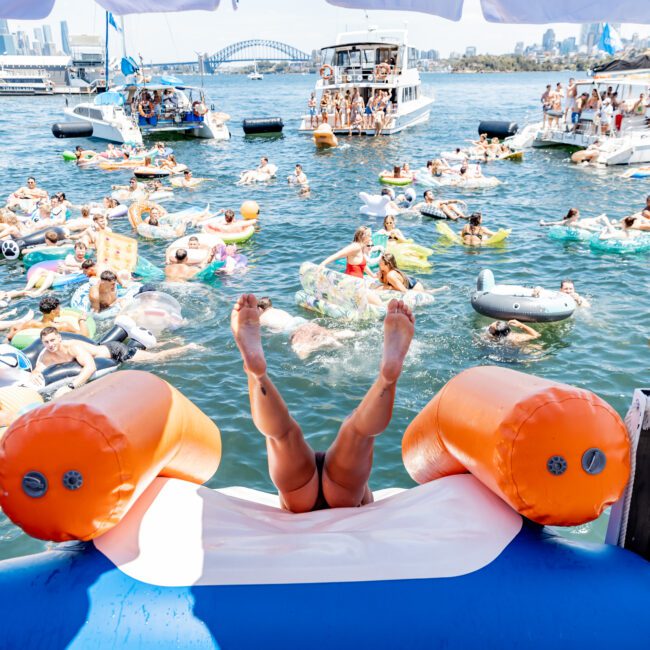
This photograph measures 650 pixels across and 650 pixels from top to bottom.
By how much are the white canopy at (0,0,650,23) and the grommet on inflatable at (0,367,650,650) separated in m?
1.63

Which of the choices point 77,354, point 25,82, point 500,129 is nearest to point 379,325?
point 77,354

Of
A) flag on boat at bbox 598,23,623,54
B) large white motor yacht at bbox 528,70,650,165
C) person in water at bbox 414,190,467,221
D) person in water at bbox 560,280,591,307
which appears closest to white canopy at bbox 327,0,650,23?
person in water at bbox 560,280,591,307

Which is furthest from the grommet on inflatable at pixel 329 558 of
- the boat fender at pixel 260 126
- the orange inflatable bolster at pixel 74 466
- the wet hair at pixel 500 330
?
the boat fender at pixel 260 126

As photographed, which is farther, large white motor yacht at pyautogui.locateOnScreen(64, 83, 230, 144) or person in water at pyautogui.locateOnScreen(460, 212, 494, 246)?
large white motor yacht at pyautogui.locateOnScreen(64, 83, 230, 144)

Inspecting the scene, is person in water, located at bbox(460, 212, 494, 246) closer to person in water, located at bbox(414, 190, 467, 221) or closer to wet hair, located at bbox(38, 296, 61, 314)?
person in water, located at bbox(414, 190, 467, 221)

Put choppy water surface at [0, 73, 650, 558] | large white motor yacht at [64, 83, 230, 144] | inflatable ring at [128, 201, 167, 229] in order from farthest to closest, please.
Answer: large white motor yacht at [64, 83, 230, 144]
inflatable ring at [128, 201, 167, 229]
choppy water surface at [0, 73, 650, 558]

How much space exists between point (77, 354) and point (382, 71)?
26871 millimetres

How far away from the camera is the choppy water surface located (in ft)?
22.2

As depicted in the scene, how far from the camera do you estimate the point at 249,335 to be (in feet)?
10.1

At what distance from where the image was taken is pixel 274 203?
683 inches

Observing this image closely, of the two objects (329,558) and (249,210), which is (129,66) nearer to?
(249,210)

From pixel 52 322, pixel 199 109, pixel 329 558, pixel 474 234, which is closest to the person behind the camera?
pixel 329 558

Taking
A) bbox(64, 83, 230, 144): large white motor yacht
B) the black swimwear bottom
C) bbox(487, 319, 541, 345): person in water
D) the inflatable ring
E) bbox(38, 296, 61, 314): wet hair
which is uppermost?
bbox(64, 83, 230, 144): large white motor yacht

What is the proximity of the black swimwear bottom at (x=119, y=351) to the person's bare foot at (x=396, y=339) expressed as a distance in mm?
5431
